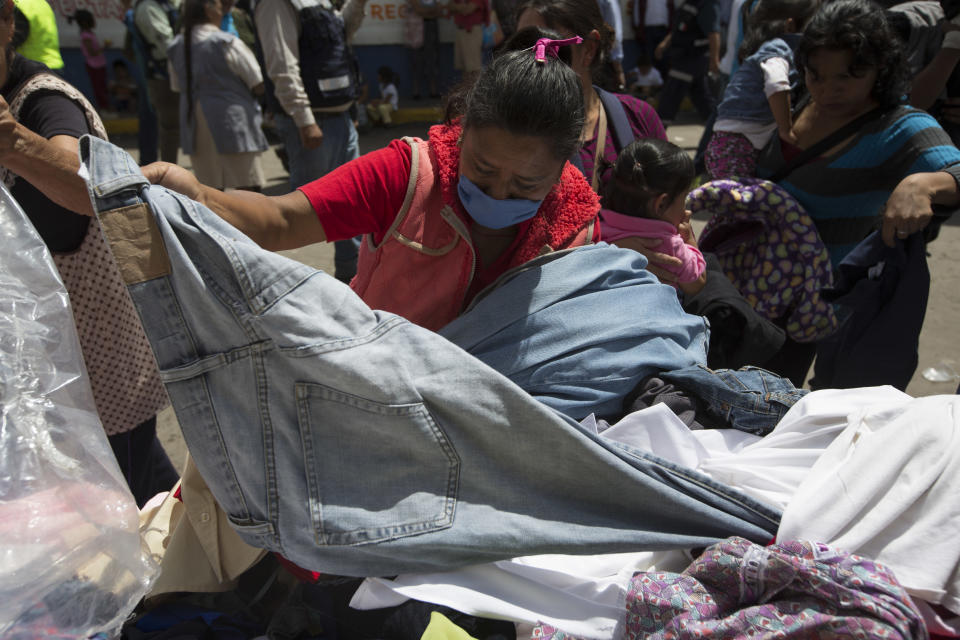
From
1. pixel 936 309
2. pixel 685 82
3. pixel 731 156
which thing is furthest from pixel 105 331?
pixel 685 82

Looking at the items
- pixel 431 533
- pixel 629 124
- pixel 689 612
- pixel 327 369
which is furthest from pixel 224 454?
pixel 629 124

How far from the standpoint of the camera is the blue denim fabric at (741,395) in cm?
143

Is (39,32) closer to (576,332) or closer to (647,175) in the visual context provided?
(647,175)

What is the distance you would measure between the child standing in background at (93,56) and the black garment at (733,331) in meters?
8.61

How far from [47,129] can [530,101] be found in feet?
3.72

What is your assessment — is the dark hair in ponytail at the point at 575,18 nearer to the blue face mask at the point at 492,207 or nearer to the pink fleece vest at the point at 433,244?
the pink fleece vest at the point at 433,244

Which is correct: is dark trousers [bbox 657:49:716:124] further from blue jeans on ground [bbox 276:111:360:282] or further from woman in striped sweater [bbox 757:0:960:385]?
woman in striped sweater [bbox 757:0:960:385]

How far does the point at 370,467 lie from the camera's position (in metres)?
1.19

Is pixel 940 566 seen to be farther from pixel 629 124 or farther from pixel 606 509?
pixel 629 124

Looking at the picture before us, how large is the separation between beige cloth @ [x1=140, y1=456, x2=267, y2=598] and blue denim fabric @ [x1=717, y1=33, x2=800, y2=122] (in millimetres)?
2366

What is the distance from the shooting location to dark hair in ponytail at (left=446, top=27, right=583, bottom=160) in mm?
1442

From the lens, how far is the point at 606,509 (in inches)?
47.8

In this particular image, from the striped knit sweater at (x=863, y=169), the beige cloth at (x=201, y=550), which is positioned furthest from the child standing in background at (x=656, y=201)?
the beige cloth at (x=201, y=550)

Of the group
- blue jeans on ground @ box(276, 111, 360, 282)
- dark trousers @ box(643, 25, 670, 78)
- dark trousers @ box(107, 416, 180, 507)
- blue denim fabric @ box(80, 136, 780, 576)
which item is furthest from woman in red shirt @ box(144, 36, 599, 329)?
dark trousers @ box(643, 25, 670, 78)
